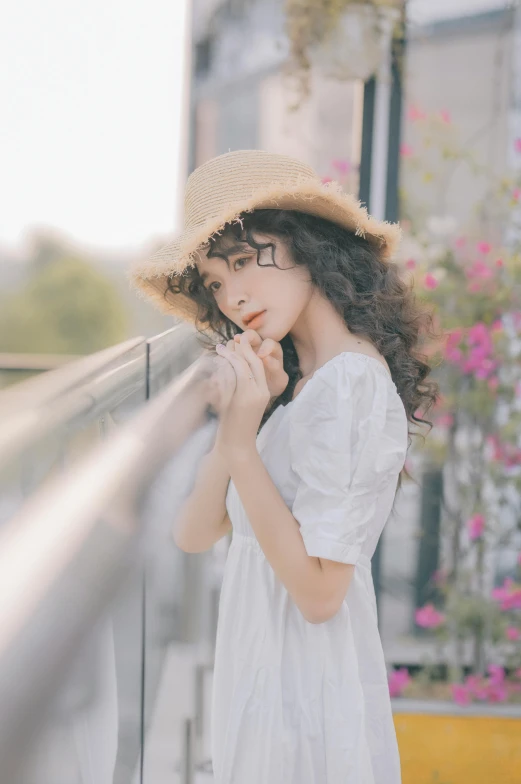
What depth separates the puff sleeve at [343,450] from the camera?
104cm

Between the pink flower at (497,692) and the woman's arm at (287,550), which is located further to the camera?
the pink flower at (497,692)

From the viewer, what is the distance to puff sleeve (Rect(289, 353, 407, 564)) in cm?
104

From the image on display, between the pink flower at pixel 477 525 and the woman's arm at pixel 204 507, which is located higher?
the woman's arm at pixel 204 507

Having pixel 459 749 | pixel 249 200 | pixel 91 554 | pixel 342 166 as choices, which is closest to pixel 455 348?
pixel 342 166

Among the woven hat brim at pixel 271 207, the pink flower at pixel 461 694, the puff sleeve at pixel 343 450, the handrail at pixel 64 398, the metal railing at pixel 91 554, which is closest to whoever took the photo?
the metal railing at pixel 91 554

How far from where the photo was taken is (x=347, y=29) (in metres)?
3.11

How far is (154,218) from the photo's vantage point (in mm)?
28656

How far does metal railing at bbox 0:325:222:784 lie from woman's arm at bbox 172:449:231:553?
0.03 meters

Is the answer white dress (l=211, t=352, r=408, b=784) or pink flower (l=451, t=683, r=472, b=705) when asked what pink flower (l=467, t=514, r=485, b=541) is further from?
white dress (l=211, t=352, r=408, b=784)

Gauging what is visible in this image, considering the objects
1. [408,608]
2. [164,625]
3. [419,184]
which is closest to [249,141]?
[419,184]

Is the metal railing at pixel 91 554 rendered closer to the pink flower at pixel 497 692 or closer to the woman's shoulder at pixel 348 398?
the woman's shoulder at pixel 348 398

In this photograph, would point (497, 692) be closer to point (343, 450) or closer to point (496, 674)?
point (496, 674)

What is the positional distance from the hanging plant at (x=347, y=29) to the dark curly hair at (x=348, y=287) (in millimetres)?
1931

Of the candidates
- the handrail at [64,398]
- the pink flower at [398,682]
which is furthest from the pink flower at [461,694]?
the handrail at [64,398]
